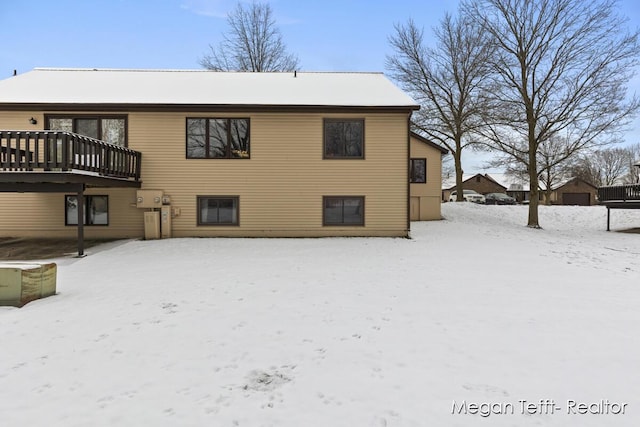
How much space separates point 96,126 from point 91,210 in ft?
10.5

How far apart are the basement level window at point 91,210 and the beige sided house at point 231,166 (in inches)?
1.5

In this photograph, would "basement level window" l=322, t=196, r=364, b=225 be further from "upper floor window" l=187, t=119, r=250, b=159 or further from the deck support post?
the deck support post

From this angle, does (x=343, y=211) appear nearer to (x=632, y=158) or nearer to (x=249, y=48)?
(x=249, y=48)

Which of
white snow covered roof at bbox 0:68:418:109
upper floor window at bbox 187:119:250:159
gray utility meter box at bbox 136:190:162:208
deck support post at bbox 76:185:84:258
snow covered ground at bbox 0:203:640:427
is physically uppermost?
white snow covered roof at bbox 0:68:418:109

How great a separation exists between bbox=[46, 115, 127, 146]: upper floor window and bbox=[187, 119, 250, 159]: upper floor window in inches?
99.2

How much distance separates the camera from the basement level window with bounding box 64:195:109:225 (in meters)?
13.3

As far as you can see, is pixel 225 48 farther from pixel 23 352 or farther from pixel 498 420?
pixel 498 420

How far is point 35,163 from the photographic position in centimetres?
960

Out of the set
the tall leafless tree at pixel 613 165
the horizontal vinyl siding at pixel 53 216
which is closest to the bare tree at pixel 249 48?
the horizontal vinyl siding at pixel 53 216

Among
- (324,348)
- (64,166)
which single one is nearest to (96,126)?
(64,166)

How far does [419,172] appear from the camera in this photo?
2094 centimetres

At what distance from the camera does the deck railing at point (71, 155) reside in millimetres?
9680

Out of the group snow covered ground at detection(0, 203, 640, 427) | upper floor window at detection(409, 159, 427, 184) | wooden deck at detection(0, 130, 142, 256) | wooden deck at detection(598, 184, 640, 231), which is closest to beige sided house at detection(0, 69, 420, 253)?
wooden deck at detection(0, 130, 142, 256)

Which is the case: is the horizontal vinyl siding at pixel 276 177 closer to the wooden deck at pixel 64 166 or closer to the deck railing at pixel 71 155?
the deck railing at pixel 71 155
